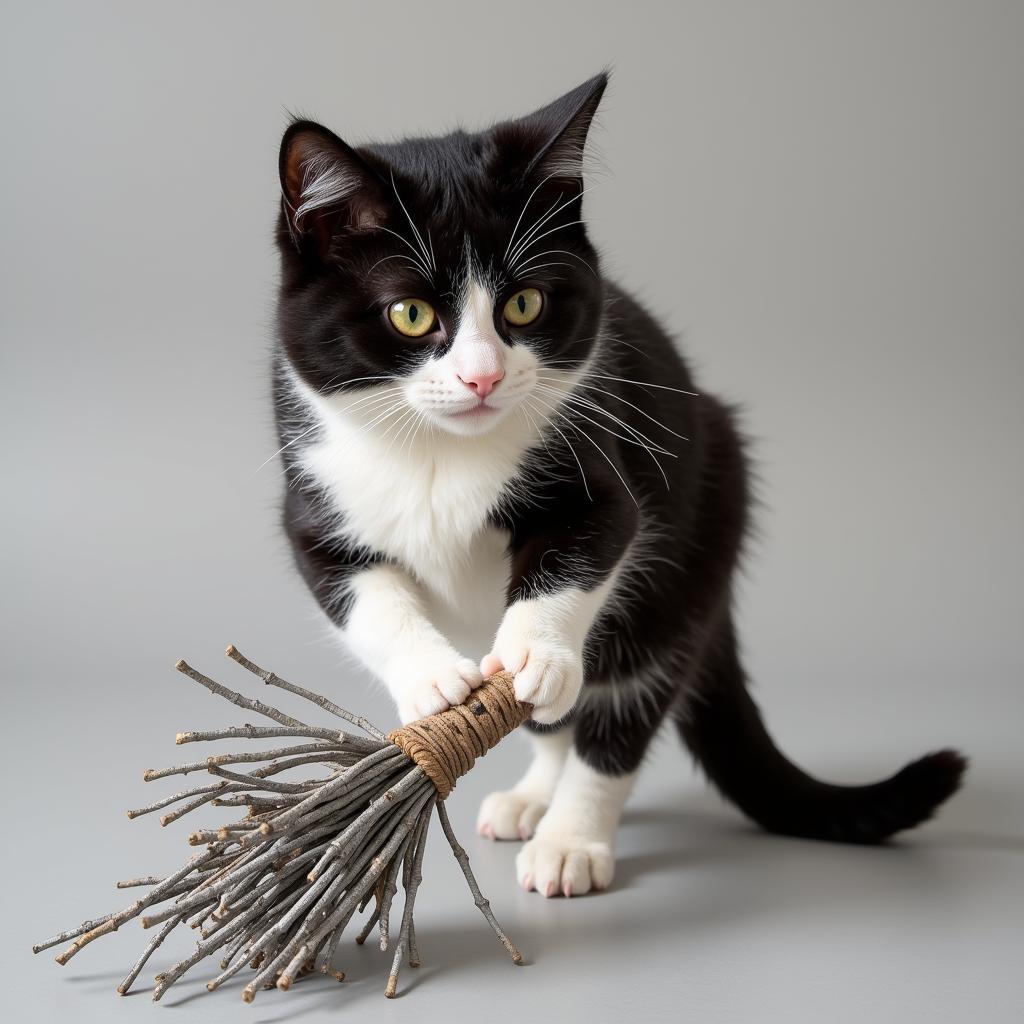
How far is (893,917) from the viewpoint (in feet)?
6.90

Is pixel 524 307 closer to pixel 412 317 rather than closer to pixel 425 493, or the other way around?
pixel 412 317

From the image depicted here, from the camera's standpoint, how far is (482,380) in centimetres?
186

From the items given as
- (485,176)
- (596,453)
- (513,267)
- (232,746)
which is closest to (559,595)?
(596,453)

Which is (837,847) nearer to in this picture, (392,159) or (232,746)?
(232,746)

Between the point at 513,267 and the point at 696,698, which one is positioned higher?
the point at 513,267

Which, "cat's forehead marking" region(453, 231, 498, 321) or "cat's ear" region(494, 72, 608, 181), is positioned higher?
"cat's ear" region(494, 72, 608, 181)

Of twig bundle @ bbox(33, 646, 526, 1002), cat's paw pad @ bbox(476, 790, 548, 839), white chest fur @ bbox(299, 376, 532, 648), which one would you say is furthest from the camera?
cat's paw pad @ bbox(476, 790, 548, 839)

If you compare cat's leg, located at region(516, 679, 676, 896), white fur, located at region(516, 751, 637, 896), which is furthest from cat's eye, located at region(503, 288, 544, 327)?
white fur, located at region(516, 751, 637, 896)

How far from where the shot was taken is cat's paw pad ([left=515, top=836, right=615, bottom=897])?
2246 mm

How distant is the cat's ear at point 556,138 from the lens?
79.4 inches

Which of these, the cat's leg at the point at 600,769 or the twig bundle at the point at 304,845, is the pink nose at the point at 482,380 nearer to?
A: the twig bundle at the point at 304,845

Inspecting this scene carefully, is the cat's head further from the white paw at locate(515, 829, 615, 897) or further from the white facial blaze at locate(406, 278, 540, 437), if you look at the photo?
the white paw at locate(515, 829, 615, 897)

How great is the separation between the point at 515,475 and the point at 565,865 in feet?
2.26

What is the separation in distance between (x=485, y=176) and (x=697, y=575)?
0.92 meters
